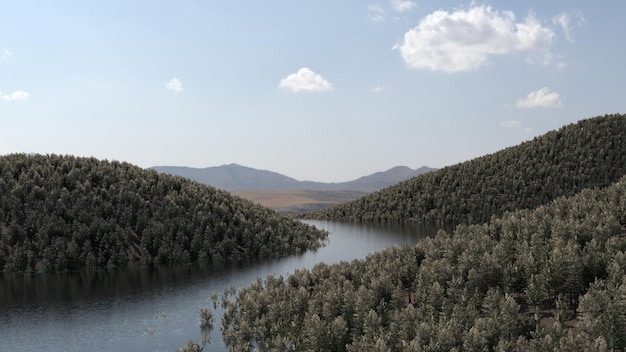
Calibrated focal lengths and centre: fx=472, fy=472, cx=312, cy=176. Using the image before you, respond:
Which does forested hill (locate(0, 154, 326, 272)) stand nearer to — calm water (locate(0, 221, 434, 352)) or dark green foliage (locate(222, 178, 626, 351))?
calm water (locate(0, 221, 434, 352))

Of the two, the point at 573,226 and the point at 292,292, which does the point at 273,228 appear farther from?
the point at 573,226

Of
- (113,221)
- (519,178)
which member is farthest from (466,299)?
(519,178)

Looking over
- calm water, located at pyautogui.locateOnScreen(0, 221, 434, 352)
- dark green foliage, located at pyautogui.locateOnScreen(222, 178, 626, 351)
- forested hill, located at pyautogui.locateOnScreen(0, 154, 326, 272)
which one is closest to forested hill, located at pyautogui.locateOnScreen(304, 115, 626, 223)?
forested hill, located at pyautogui.locateOnScreen(0, 154, 326, 272)

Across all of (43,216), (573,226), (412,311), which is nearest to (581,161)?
(573,226)

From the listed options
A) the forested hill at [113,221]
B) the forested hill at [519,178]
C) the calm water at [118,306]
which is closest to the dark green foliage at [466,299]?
the calm water at [118,306]

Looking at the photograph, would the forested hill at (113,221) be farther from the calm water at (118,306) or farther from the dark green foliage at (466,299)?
the dark green foliage at (466,299)

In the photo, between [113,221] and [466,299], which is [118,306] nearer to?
[113,221]
